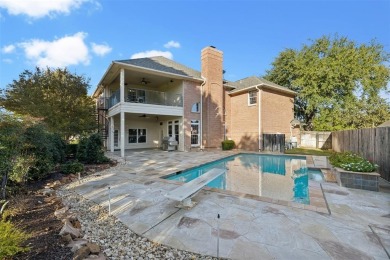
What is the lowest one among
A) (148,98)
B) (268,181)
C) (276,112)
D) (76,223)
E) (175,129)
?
(268,181)

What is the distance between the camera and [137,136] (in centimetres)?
1961

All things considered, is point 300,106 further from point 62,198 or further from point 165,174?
point 62,198

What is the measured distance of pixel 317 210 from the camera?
14.4 feet

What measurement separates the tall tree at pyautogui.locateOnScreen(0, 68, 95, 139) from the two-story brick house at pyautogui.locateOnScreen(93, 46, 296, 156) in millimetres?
2070

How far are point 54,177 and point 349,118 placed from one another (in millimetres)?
26643

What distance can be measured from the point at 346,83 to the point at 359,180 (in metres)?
20.8

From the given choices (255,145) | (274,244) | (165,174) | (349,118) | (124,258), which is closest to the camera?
(124,258)

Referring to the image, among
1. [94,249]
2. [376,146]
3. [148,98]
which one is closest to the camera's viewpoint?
[94,249]

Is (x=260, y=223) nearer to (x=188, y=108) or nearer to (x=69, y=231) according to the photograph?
(x=69, y=231)

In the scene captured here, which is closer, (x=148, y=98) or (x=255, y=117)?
(x=148, y=98)

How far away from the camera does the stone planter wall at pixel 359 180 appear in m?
5.85

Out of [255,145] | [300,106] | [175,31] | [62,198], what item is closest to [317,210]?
[62,198]

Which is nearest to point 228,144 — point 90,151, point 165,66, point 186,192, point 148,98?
point 148,98

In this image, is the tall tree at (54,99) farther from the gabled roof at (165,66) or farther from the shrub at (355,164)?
the shrub at (355,164)
